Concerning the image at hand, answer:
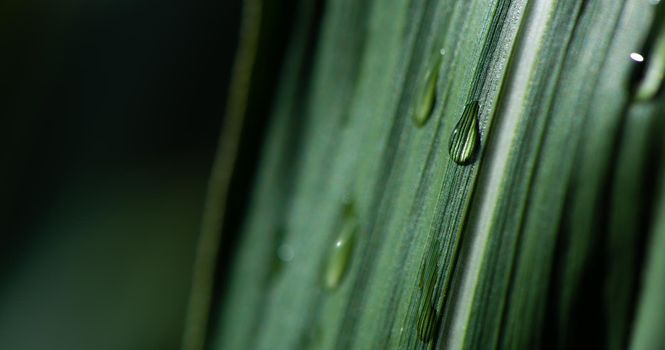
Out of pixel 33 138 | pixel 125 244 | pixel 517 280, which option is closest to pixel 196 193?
pixel 125 244

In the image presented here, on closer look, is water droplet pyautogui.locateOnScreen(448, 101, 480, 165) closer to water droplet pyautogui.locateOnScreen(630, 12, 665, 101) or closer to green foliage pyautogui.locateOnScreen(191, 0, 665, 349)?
green foliage pyautogui.locateOnScreen(191, 0, 665, 349)

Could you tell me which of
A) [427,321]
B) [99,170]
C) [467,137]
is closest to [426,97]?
[467,137]

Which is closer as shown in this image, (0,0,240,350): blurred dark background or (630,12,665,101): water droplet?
(630,12,665,101): water droplet

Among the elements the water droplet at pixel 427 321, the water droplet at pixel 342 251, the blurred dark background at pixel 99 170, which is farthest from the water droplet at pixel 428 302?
the blurred dark background at pixel 99 170

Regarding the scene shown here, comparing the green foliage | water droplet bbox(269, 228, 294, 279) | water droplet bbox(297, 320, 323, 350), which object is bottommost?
water droplet bbox(297, 320, 323, 350)

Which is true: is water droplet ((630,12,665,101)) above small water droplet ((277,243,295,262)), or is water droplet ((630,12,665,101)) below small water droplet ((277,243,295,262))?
above

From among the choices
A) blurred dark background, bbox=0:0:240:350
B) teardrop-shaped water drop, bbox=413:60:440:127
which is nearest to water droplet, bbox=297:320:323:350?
teardrop-shaped water drop, bbox=413:60:440:127
